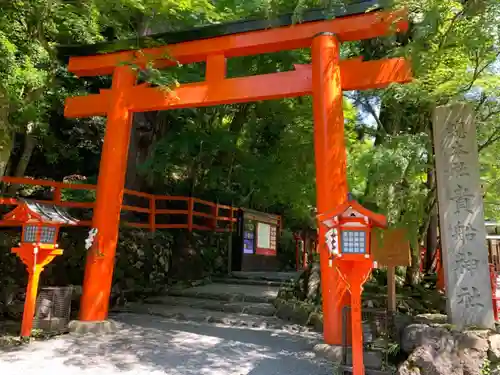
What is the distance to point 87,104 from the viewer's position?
7.91 metres

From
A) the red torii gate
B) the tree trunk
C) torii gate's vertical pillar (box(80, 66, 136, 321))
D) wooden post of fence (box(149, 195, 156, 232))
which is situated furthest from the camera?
wooden post of fence (box(149, 195, 156, 232))

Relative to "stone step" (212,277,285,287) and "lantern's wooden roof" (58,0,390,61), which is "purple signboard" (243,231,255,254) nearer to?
"stone step" (212,277,285,287)

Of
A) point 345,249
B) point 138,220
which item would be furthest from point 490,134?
point 138,220

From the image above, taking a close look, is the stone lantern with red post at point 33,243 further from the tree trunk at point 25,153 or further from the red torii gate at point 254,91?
the tree trunk at point 25,153

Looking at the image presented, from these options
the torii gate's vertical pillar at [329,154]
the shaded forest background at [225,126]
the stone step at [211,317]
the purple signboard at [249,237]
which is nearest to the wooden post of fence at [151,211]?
the shaded forest background at [225,126]

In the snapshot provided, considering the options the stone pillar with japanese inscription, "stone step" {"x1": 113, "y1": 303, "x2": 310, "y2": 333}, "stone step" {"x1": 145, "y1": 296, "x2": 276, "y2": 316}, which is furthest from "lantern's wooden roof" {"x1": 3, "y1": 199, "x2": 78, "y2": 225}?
the stone pillar with japanese inscription

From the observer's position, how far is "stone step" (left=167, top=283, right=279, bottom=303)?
938 cm

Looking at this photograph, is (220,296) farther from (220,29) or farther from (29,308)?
(220,29)

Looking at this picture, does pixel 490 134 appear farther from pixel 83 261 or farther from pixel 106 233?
pixel 83 261

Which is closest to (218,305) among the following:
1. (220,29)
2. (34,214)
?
(34,214)

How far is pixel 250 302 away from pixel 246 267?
13.8 feet

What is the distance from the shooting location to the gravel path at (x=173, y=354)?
191 inches

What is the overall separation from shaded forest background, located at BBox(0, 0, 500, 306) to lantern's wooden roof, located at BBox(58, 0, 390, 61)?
0.68ft

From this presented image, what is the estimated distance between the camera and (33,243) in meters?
6.16
